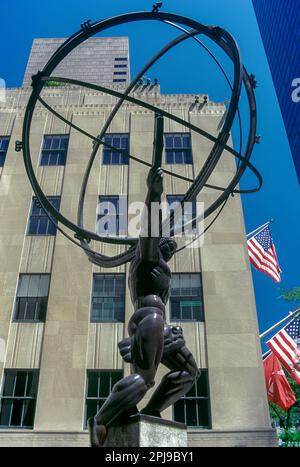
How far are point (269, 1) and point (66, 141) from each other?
6890cm

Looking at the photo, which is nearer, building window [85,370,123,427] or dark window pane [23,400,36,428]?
dark window pane [23,400,36,428]

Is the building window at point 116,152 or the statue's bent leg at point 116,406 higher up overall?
the building window at point 116,152

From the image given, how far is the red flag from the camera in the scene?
15.4 meters

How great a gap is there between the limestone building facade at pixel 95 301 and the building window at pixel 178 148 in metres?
0.06

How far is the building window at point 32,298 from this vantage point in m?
17.2

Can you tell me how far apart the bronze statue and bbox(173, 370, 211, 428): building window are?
33.0ft

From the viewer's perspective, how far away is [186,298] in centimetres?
1741

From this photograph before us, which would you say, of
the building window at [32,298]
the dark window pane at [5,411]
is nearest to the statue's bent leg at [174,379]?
the dark window pane at [5,411]

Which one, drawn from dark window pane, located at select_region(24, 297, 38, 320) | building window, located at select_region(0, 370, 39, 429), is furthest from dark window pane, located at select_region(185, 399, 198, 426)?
dark window pane, located at select_region(24, 297, 38, 320)

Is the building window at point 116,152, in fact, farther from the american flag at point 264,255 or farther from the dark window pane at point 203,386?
Result: the dark window pane at point 203,386

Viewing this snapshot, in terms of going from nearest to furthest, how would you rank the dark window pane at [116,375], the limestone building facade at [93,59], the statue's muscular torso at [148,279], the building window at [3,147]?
the statue's muscular torso at [148,279] < the dark window pane at [116,375] < the building window at [3,147] < the limestone building facade at [93,59]

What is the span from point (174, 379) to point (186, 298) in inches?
463

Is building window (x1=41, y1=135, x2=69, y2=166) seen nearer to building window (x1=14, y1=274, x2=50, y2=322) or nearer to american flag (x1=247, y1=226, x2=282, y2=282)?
building window (x1=14, y1=274, x2=50, y2=322)

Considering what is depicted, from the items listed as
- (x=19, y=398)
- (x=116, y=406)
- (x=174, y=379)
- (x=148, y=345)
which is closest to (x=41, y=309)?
(x=19, y=398)
